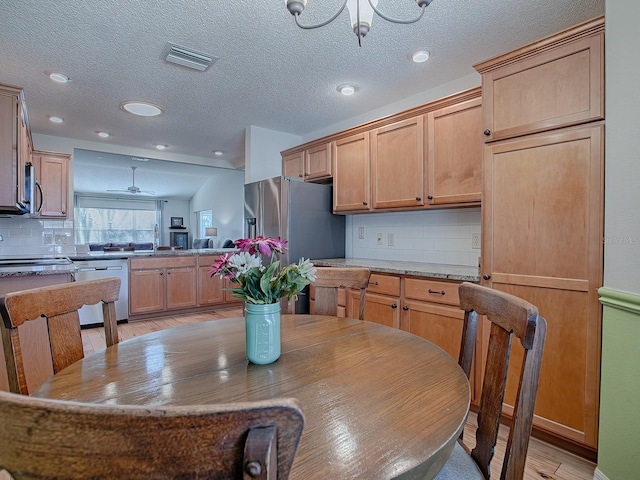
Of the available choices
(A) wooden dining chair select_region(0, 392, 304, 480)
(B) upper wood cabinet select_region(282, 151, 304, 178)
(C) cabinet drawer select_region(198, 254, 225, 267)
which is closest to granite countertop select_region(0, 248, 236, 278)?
(C) cabinet drawer select_region(198, 254, 225, 267)

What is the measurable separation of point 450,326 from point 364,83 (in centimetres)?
213

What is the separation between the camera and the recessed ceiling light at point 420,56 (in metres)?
2.39

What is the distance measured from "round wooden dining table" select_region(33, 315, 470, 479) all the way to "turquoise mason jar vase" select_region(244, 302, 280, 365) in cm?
3

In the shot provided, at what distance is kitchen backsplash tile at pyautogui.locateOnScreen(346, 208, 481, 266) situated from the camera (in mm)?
2725

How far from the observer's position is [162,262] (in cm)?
458

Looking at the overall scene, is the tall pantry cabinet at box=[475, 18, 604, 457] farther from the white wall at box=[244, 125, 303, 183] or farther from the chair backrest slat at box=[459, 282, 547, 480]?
the white wall at box=[244, 125, 303, 183]

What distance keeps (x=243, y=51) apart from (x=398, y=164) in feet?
4.92

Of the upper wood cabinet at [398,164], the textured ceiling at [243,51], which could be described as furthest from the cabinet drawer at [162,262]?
the upper wood cabinet at [398,164]

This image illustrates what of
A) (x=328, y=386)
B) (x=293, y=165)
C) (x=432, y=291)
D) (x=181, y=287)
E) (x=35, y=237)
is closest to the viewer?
(x=328, y=386)

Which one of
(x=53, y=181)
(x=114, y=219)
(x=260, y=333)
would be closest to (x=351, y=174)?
(x=260, y=333)

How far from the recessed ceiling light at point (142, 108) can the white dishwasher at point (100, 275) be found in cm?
189

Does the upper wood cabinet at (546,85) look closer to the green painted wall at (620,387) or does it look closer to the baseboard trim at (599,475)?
the green painted wall at (620,387)

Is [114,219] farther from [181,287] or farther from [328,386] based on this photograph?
[328,386]

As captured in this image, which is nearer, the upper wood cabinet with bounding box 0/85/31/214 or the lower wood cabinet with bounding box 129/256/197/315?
the upper wood cabinet with bounding box 0/85/31/214
